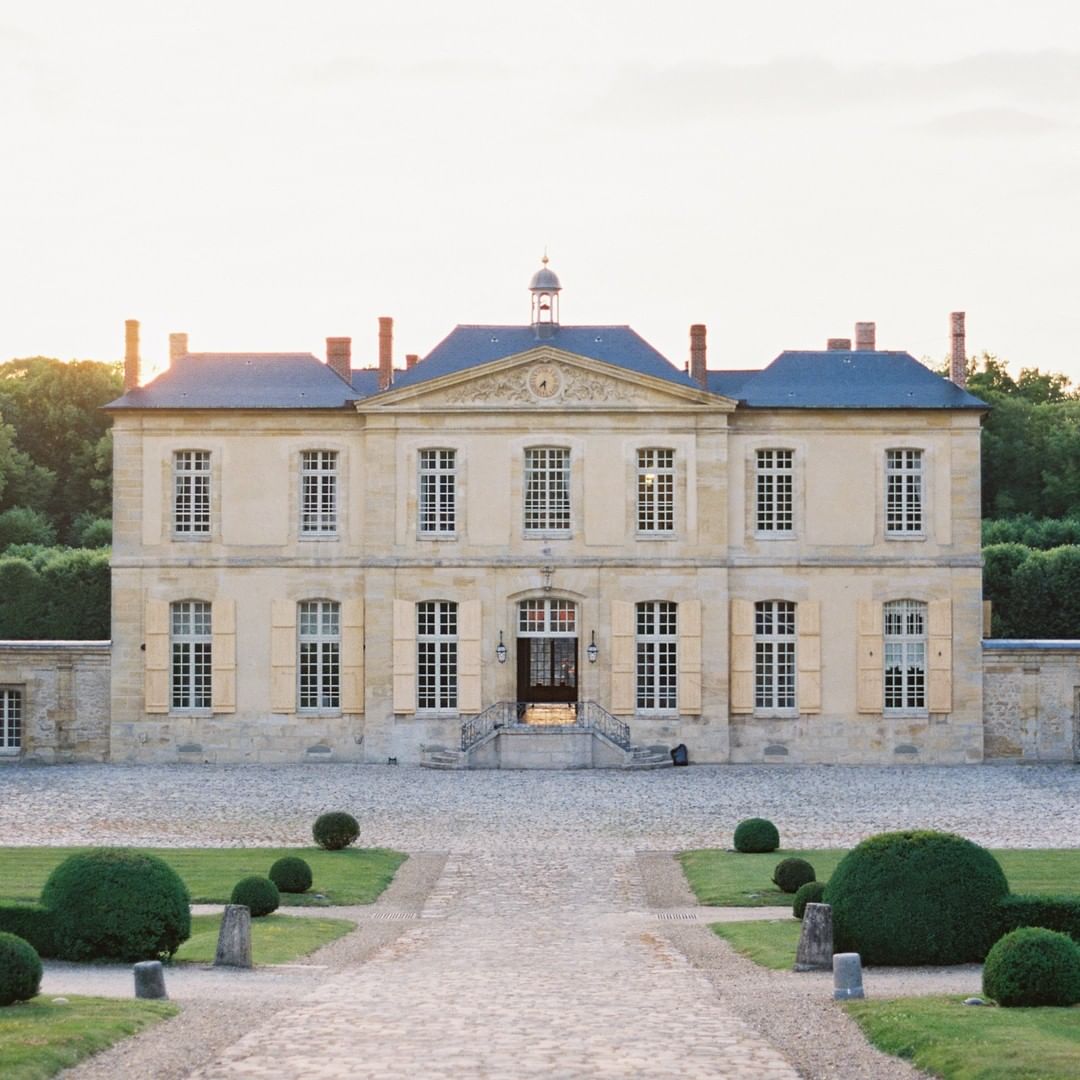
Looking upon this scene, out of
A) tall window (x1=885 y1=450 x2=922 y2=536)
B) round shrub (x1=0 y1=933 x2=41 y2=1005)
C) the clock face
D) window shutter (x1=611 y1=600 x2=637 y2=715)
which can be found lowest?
round shrub (x1=0 y1=933 x2=41 y2=1005)

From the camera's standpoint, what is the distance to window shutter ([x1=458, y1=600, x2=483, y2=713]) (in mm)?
36531

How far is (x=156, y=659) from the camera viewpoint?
36.8m

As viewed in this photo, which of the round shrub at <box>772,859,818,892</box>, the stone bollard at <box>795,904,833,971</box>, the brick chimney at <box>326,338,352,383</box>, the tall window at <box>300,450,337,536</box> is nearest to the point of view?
the stone bollard at <box>795,904,833,971</box>

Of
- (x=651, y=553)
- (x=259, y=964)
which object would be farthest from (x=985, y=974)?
(x=651, y=553)

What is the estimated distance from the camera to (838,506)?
36.9 meters

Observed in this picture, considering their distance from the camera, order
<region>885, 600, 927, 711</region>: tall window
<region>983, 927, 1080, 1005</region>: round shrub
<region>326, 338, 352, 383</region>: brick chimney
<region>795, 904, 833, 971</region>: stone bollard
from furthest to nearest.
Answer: <region>326, 338, 352, 383</region>: brick chimney → <region>885, 600, 927, 711</region>: tall window → <region>795, 904, 833, 971</region>: stone bollard → <region>983, 927, 1080, 1005</region>: round shrub

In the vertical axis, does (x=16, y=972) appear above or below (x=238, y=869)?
above

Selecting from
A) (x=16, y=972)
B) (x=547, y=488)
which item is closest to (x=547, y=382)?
(x=547, y=488)

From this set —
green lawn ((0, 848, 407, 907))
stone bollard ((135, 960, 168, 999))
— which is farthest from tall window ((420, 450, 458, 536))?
stone bollard ((135, 960, 168, 999))

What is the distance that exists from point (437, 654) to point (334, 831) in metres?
13.6

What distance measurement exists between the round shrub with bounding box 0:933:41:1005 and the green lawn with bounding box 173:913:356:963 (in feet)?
10.2

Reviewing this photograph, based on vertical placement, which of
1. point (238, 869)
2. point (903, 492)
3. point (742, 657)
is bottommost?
point (238, 869)

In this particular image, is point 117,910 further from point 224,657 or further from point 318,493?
point 318,493

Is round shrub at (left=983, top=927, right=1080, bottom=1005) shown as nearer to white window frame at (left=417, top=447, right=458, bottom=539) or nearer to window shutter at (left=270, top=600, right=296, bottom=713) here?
white window frame at (left=417, top=447, right=458, bottom=539)
